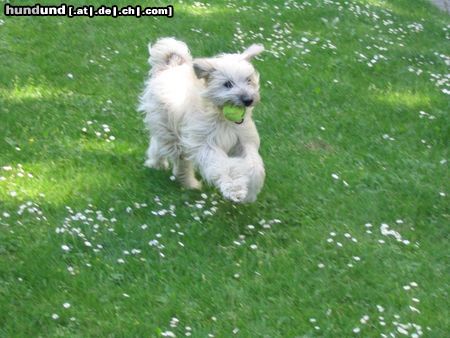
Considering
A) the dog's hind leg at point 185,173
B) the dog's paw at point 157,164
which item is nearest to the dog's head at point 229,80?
the dog's hind leg at point 185,173

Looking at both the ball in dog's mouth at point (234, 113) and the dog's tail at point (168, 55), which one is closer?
the ball in dog's mouth at point (234, 113)

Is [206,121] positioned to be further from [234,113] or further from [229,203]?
[229,203]

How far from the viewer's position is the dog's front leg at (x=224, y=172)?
20.3 ft

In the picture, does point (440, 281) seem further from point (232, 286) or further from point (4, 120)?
point (4, 120)

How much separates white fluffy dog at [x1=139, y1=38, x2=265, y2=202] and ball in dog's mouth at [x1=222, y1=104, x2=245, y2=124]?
0.01 meters

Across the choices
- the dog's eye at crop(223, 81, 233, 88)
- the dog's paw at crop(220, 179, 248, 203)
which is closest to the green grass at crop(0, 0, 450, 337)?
the dog's paw at crop(220, 179, 248, 203)

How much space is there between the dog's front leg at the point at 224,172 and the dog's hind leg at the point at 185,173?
0.50 meters

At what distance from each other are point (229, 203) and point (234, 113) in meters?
0.73

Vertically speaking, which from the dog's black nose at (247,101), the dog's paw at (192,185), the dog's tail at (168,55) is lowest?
the dog's paw at (192,185)

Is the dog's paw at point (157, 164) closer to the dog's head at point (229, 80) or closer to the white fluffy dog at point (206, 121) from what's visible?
the white fluffy dog at point (206, 121)

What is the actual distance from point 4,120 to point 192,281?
3.00m

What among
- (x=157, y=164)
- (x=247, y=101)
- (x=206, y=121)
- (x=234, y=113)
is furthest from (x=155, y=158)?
(x=247, y=101)

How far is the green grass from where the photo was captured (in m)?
5.30

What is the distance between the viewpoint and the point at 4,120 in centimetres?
772
